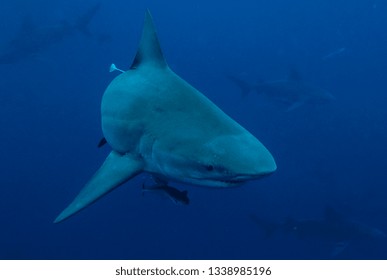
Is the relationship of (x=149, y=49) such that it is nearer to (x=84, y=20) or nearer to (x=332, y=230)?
(x=332, y=230)

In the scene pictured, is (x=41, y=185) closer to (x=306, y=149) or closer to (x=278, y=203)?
(x=278, y=203)

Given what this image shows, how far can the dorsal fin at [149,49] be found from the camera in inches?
170

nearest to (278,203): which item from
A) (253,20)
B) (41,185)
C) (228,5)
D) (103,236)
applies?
(103,236)

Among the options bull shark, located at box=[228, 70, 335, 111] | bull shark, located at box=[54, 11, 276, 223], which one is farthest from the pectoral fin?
bull shark, located at box=[228, 70, 335, 111]

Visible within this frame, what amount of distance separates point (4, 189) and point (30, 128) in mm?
4199

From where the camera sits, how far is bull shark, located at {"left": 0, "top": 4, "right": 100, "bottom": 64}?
56.6 feet

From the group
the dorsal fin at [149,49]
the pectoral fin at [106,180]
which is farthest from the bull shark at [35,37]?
the pectoral fin at [106,180]

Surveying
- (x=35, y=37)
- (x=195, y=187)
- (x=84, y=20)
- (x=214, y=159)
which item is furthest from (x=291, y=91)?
(x=214, y=159)

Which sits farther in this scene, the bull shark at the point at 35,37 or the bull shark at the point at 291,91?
the bull shark at the point at 35,37

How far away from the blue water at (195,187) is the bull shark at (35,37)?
35.9 inches

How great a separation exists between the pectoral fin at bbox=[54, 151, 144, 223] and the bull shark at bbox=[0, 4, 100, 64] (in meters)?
14.9

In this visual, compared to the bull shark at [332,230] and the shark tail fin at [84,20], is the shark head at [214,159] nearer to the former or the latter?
the bull shark at [332,230]

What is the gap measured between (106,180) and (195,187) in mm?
4799

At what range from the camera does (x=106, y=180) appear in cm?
378
